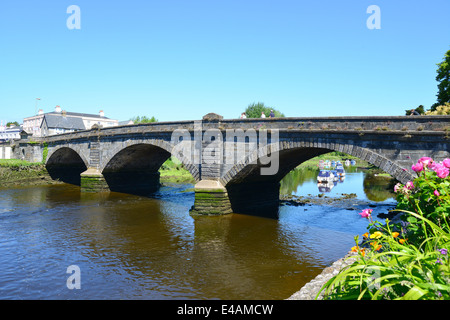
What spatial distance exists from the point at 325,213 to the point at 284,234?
23.3ft

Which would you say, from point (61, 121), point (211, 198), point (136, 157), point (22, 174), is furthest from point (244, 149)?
point (61, 121)

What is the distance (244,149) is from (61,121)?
73579mm

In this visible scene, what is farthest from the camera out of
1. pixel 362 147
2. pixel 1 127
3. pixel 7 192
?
pixel 1 127

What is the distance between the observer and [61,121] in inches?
3172

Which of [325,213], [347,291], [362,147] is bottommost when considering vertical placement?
[325,213]

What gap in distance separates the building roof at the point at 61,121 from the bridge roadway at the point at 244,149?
48266 millimetres

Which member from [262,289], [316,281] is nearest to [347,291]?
[316,281]

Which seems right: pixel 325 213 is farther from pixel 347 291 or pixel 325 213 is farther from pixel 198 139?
pixel 347 291

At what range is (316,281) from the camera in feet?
29.3

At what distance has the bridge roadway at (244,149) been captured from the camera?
14781mm

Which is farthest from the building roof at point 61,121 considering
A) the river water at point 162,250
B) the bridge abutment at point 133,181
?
the river water at point 162,250

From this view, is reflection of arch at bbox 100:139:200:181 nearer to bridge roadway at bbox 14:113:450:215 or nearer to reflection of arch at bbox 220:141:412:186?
bridge roadway at bbox 14:113:450:215

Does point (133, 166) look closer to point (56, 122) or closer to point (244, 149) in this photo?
point (244, 149)

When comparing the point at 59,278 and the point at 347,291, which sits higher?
the point at 347,291
